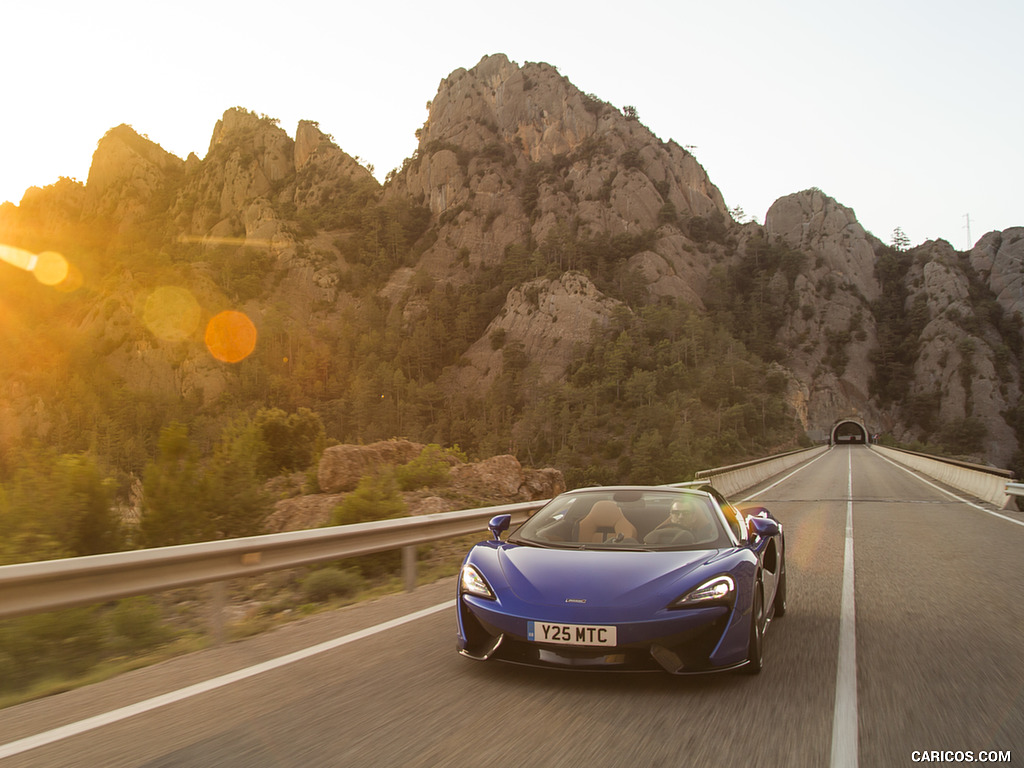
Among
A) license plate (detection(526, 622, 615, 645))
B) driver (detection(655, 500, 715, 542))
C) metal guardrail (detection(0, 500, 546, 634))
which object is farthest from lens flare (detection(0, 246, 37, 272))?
license plate (detection(526, 622, 615, 645))

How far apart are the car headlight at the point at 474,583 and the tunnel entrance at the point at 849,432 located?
14221 centimetres

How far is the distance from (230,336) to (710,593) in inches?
4909

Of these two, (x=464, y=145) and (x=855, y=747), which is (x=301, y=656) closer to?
(x=855, y=747)

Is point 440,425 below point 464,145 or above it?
below

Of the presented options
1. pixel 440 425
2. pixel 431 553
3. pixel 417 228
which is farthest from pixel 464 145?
pixel 431 553

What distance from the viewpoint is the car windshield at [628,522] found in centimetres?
502

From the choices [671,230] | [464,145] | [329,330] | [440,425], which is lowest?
[440,425]

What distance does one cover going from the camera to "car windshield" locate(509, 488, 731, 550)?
197 inches

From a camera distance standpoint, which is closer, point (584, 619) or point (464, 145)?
point (584, 619)

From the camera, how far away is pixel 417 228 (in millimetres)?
153250

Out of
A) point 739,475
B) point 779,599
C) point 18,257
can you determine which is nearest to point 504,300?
point 739,475

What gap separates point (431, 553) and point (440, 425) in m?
98.4

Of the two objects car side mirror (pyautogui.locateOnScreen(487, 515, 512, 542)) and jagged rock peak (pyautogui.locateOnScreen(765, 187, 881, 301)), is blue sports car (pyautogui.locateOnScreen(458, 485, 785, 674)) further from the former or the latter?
jagged rock peak (pyautogui.locateOnScreen(765, 187, 881, 301))

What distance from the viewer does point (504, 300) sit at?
5094 inches
